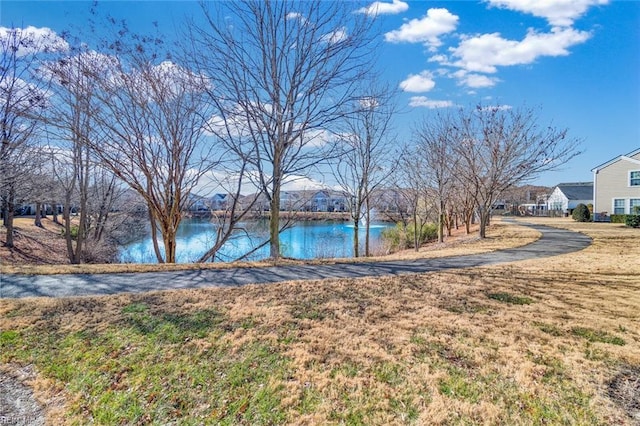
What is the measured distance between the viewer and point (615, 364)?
307 centimetres

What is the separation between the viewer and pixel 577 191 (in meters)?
43.7

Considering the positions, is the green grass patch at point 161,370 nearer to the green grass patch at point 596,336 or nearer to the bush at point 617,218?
the green grass patch at point 596,336

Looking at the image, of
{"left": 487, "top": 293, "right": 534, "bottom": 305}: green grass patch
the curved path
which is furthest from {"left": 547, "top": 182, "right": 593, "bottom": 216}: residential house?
{"left": 487, "top": 293, "right": 534, "bottom": 305}: green grass patch

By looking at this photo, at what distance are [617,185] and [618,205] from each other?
4.74ft

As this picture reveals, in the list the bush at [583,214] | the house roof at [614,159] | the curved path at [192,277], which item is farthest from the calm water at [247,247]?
the house roof at [614,159]

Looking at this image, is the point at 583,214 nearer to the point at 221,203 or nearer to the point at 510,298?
the point at 221,203

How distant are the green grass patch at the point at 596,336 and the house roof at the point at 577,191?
157ft

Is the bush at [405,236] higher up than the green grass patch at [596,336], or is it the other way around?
the green grass patch at [596,336]

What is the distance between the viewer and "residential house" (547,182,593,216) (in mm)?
41812

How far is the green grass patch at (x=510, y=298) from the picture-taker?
484 cm

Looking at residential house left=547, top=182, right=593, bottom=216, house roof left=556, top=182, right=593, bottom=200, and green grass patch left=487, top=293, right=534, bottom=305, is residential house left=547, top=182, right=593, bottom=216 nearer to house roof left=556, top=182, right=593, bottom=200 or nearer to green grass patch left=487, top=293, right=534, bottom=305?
house roof left=556, top=182, right=593, bottom=200

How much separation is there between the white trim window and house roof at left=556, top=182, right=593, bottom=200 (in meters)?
20.3

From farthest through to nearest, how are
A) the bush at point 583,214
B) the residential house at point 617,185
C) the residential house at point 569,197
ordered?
the residential house at point 569,197, the bush at point 583,214, the residential house at point 617,185

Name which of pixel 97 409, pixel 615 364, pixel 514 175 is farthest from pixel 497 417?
pixel 514 175
